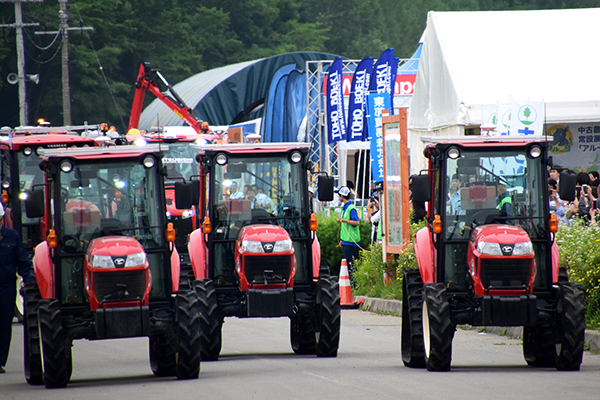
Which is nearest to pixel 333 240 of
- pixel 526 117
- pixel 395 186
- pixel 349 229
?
pixel 349 229

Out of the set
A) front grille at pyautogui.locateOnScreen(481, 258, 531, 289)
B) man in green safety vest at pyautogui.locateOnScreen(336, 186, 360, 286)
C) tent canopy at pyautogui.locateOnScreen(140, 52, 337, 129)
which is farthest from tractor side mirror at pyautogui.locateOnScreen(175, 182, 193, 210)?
tent canopy at pyautogui.locateOnScreen(140, 52, 337, 129)

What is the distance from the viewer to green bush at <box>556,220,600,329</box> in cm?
1262

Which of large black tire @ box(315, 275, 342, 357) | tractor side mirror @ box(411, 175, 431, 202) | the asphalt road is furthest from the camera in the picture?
large black tire @ box(315, 275, 342, 357)

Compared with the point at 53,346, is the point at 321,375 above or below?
below

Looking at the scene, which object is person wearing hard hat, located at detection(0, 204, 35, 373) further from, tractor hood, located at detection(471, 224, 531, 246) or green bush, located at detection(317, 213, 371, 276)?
green bush, located at detection(317, 213, 371, 276)

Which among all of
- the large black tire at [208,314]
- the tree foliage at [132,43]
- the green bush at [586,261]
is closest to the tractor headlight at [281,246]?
the large black tire at [208,314]

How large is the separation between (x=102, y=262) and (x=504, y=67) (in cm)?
1411

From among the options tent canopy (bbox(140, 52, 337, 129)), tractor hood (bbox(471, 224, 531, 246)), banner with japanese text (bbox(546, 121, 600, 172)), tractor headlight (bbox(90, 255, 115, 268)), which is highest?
tent canopy (bbox(140, 52, 337, 129))

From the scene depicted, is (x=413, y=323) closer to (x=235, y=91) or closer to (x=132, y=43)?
(x=235, y=91)

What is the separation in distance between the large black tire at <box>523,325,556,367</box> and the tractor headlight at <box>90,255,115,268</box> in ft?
14.5

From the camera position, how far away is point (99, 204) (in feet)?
34.8

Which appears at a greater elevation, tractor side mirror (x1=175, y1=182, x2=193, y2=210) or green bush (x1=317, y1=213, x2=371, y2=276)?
tractor side mirror (x1=175, y1=182, x2=193, y2=210)

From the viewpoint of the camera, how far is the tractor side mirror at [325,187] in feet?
40.1

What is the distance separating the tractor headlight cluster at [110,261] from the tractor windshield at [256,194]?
2.12 m
